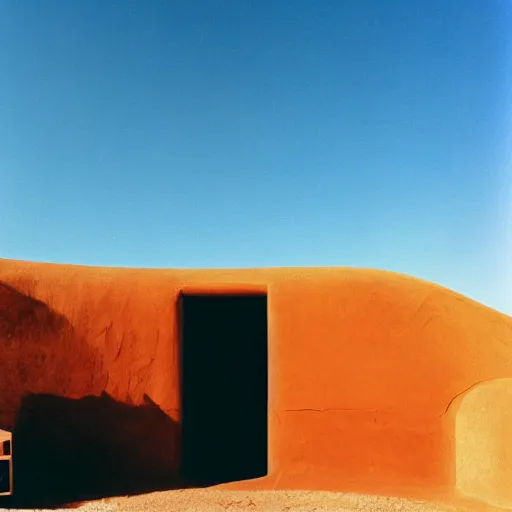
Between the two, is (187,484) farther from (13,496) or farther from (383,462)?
(383,462)

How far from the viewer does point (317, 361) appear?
8062 millimetres

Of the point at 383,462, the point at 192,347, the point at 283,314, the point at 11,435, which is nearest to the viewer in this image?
the point at 11,435

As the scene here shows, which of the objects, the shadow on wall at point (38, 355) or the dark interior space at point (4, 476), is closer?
the dark interior space at point (4, 476)

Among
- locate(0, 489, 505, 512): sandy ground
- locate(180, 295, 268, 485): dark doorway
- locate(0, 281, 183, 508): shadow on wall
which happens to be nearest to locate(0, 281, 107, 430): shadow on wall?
locate(0, 281, 183, 508): shadow on wall

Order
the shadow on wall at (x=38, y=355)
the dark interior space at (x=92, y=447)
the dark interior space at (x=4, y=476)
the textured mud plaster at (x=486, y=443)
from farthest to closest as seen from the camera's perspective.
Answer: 1. the shadow on wall at (x=38, y=355)
2. the dark interior space at (x=92, y=447)
3. the dark interior space at (x=4, y=476)
4. the textured mud plaster at (x=486, y=443)

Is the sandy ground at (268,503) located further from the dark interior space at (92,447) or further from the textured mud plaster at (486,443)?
the dark interior space at (92,447)

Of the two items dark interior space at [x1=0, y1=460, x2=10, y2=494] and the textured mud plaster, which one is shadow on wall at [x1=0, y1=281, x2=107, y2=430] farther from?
the textured mud plaster

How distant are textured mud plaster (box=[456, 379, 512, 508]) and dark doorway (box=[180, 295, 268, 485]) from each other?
146 inches

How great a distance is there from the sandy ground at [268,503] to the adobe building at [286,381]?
0.27m

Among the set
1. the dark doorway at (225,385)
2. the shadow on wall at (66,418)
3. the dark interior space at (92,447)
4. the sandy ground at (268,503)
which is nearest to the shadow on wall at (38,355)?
the shadow on wall at (66,418)

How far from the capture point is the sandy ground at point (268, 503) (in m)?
6.61

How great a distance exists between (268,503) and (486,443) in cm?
320

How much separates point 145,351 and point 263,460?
11.9ft

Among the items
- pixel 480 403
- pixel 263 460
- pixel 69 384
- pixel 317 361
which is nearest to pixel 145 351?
pixel 69 384
